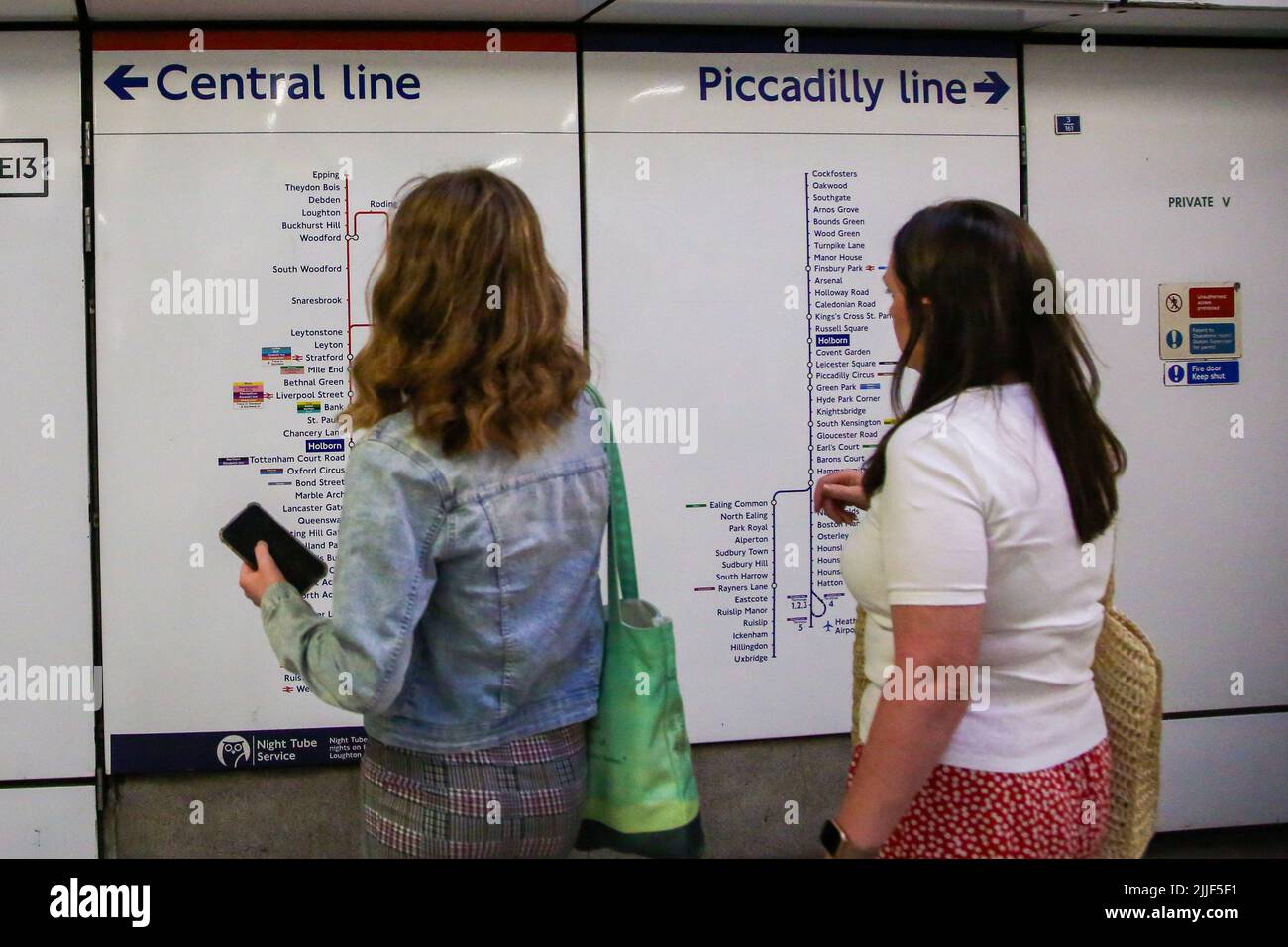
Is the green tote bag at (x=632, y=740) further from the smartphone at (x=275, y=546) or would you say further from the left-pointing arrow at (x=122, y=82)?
the left-pointing arrow at (x=122, y=82)

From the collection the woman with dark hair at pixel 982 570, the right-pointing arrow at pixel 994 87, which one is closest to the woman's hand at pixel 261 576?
the woman with dark hair at pixel 982 570

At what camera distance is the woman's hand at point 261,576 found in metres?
1.94

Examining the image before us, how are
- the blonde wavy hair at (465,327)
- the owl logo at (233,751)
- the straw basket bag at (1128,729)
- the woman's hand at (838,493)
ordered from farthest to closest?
the owl logo at (233,751) < the woman's hand at (838,493) < the straw basket bag at (1128,729) < the blonde wavy hair at (465,327)

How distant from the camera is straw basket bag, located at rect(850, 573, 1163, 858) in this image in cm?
188

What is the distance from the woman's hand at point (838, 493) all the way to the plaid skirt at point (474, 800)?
0.69 metres

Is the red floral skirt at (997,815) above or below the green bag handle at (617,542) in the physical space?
below

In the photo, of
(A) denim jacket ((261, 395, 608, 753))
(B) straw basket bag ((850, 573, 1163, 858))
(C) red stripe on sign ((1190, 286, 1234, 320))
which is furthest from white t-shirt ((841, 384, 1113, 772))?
(C) red stripe on sign ((1190, 286, 1234, 320))

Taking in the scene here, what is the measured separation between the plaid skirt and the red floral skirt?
0.50m

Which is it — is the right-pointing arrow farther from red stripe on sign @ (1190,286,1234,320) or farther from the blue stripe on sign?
red stripe on sign @ (1190,286,1234,320)

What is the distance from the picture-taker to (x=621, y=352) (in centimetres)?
365

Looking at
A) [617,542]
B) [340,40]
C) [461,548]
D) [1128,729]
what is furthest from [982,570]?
[340,40]

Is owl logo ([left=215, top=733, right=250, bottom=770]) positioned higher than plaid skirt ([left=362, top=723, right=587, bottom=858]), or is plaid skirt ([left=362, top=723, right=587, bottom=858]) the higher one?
plaid skirt ([left=362, top=723, right=587, bottom=858])

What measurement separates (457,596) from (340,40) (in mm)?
2283
